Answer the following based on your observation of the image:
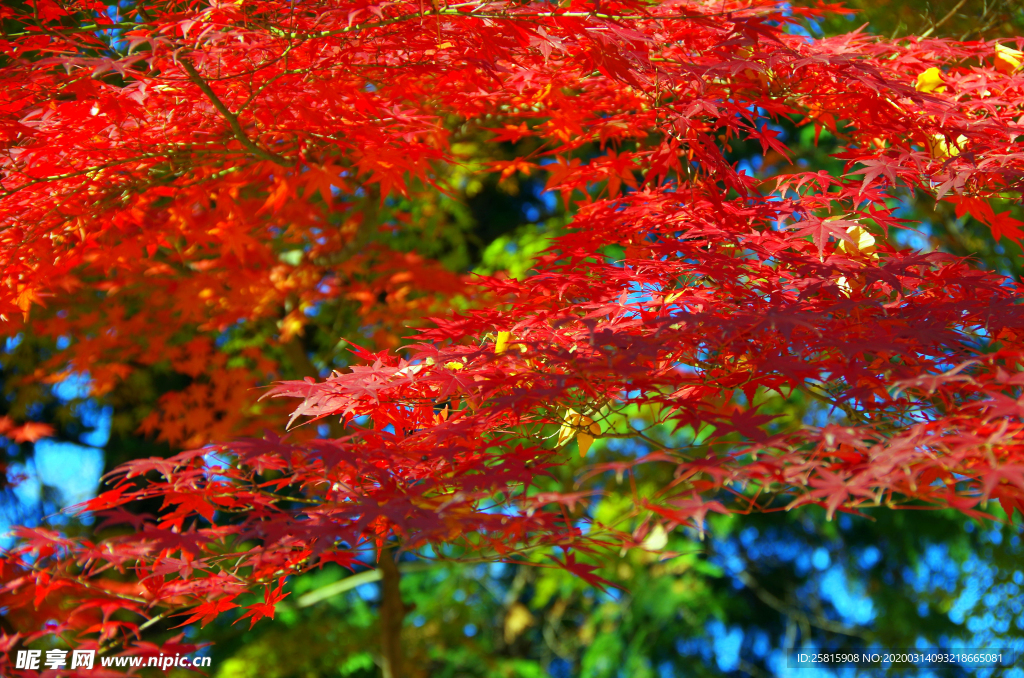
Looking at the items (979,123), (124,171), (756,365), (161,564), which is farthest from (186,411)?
(979,123)

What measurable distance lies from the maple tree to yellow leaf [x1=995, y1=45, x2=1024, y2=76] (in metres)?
0.02

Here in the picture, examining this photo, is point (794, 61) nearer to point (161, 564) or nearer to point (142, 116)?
point (142, 116)

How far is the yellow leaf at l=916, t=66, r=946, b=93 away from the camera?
7.56ft

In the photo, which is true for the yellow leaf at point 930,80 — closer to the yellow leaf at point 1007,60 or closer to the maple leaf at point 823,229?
the yellow leaf at point 1007,60

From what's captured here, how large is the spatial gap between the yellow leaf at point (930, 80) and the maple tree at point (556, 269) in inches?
2.7

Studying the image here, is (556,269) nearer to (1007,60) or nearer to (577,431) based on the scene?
(577,431)

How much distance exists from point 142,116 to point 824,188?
186 centimetres

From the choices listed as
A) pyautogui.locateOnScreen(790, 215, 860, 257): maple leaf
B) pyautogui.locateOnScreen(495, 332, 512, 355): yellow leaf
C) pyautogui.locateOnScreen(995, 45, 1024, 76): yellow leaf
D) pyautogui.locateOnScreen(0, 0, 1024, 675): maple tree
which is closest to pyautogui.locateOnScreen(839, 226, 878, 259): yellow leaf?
pyautogui.locateOnScreen(0, 0, 1024, 675): maple tree

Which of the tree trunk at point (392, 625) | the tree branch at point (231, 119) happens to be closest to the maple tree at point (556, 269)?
the tree branch at point (231, 119)

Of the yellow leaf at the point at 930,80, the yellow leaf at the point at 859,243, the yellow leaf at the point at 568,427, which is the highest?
the yellow leaf at the point at 930,80

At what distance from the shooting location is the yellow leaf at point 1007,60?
2.33 m

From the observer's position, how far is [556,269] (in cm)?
229

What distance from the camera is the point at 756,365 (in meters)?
1.78

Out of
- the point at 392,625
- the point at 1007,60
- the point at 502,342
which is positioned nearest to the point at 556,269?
the point at 502,342
